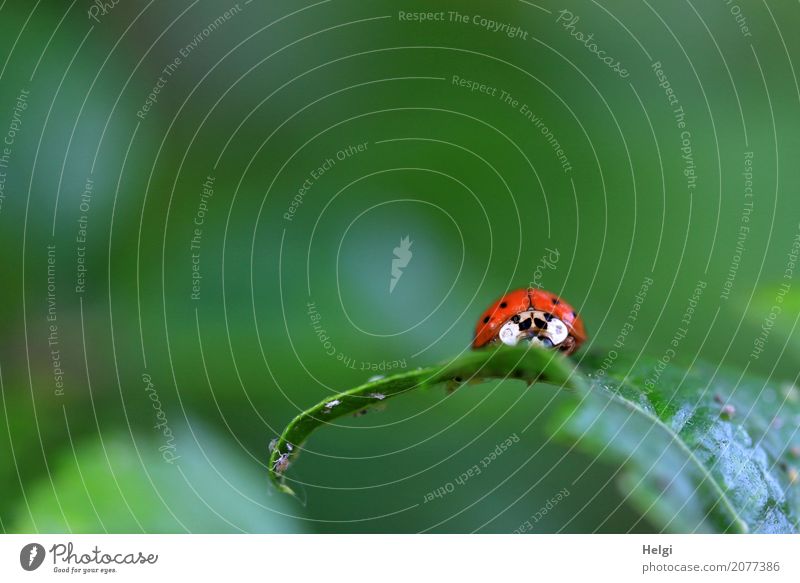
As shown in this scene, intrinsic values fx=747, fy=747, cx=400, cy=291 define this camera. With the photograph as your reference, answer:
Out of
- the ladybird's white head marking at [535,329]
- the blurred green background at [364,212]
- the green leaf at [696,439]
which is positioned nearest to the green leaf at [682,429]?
the green leaf at [696,439]

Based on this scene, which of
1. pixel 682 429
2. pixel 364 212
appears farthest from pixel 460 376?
pixel 364 212

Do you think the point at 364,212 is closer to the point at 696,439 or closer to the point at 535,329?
the point at 535,329

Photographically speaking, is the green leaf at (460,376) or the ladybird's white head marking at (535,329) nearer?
the green leaf at (460,376)

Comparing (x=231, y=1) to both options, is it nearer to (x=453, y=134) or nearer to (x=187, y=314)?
(x=453, y=134)

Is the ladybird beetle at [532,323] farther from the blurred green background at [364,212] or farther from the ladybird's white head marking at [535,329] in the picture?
the blurred green background at [364,212]
